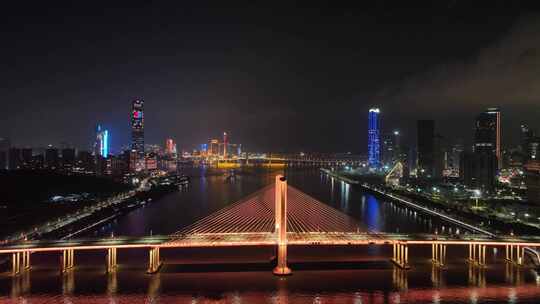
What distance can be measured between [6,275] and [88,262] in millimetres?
1702

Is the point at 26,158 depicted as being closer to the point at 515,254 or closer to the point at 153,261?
the point at 153,261

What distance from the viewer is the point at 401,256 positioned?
396 inches

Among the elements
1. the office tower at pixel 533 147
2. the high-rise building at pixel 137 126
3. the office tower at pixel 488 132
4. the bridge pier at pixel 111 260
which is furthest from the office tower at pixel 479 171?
the high-rise building at pixel 137 126

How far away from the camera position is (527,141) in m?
33.3

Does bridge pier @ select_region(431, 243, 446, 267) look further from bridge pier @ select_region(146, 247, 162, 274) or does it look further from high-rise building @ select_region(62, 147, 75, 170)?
high-rise building @ select_region(62, 147, 75, 170)

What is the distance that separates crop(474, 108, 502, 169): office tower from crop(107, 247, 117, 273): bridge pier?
1266 inches

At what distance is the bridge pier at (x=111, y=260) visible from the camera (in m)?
9.58

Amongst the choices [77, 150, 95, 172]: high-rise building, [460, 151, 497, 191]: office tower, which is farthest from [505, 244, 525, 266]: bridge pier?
[77, 150, 95, 172]: high-rise building

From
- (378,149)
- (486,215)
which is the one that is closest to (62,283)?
(486,215)

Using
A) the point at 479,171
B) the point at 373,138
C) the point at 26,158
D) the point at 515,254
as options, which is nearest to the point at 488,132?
the point at 479,171

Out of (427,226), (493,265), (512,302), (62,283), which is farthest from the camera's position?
(427,226)

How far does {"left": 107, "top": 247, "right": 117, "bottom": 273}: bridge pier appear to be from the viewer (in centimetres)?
958

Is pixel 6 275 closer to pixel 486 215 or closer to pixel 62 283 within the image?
pixel 62 283

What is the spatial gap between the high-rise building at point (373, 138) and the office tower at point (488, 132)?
1876 centimetres
